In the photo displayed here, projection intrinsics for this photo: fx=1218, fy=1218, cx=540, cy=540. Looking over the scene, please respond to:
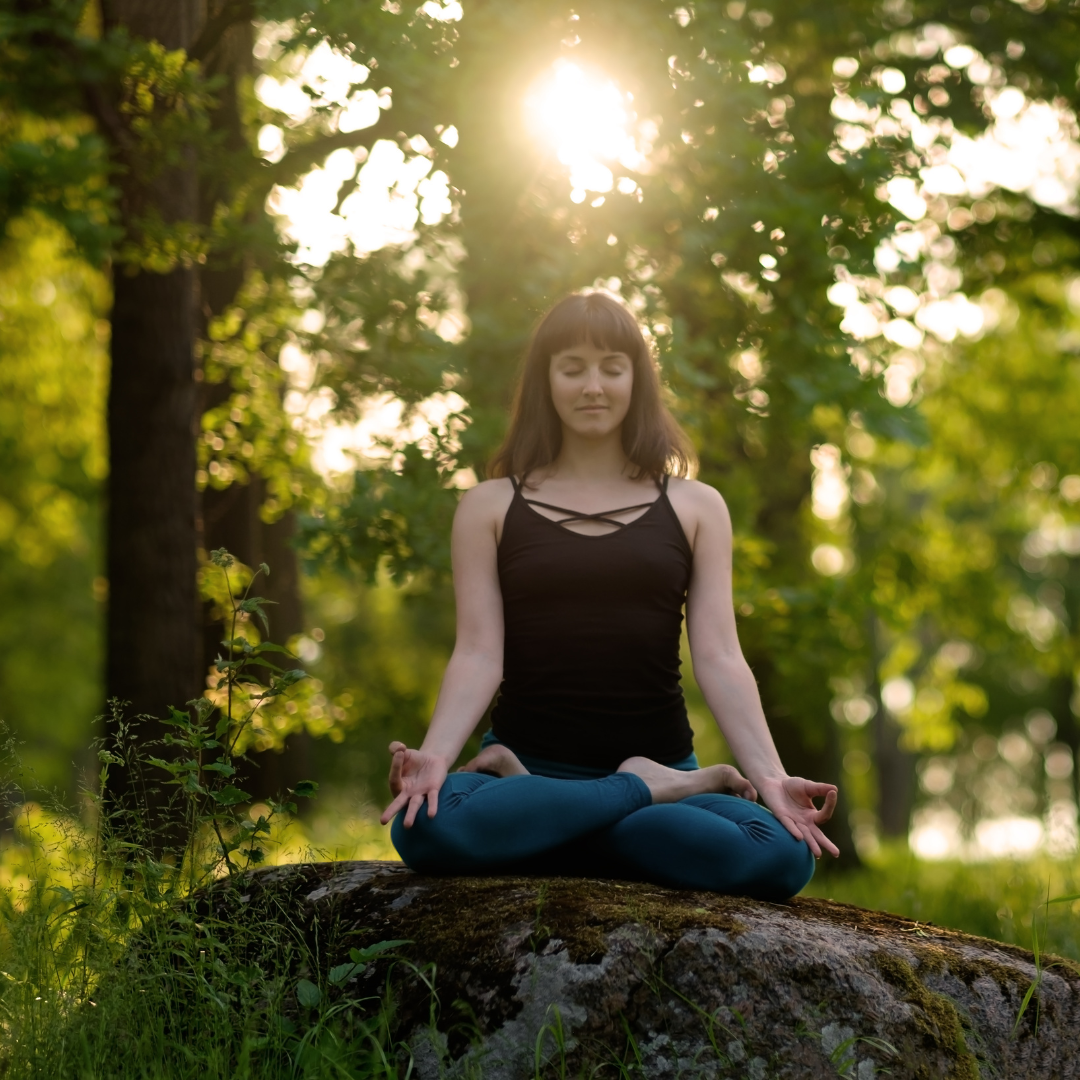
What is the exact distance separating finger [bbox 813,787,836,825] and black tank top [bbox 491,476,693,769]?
1.83ft

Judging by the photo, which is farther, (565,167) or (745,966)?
(565,167)

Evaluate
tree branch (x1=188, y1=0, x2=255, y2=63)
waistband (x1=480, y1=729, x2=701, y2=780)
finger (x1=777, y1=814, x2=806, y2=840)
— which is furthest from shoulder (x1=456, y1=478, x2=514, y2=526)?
tree branch (x1=188, y1=0, x2=255, y2=63)

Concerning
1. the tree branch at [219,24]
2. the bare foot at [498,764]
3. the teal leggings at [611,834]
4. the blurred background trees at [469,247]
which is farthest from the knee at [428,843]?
the tree branch at [219,24]

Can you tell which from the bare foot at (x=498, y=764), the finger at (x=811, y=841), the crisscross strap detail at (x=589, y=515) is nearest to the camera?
the finger at (x=811, y=841)

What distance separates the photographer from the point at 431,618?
23.2m

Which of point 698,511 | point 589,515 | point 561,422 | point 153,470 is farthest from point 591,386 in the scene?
point 153,470

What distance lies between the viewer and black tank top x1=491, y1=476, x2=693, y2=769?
11.8 ft

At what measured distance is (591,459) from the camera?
3.93m

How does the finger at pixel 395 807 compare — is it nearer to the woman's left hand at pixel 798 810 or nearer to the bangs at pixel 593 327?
the woman's left hand at pixel 798 810

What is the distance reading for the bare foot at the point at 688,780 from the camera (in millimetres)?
3418

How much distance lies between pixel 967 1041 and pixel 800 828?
637 millimetres

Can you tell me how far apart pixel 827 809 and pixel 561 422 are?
1.56 meters

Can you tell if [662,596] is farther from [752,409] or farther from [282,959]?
[752,409]

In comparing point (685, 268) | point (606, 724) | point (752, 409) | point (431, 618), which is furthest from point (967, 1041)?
point (431, 618)
